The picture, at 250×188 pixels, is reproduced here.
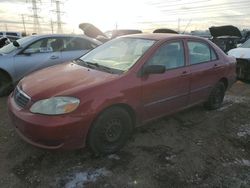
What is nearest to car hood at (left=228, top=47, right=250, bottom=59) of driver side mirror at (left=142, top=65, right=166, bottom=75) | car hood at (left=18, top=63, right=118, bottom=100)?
driver side mirror at (left=142, top=65, right=166, bottom=75)

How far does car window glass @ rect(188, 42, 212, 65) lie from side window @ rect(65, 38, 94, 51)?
11.6 feet

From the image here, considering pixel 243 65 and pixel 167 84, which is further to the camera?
pixel 243 65

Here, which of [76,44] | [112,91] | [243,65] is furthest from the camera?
[243,65]

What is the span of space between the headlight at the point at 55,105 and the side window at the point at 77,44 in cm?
422

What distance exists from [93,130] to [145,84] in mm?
1044

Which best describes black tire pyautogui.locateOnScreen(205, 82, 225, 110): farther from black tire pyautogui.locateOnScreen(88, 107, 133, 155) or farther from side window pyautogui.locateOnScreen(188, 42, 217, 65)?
black tire pyautogui.locateOnScreen(88, 107, 133, 155)

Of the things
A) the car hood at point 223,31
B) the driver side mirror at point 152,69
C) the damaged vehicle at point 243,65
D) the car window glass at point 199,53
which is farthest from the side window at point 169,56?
the car hood at point 223,31

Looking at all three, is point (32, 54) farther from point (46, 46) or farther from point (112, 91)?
point (112, 91)

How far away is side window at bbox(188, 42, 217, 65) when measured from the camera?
16.1ft

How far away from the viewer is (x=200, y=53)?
5172mm

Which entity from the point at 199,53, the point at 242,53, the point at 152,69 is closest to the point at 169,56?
the point at 152,69

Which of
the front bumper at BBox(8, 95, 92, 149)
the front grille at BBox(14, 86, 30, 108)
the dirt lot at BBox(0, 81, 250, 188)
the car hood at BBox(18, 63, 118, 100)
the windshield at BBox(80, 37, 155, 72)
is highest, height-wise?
the windshield at BBox(80, 37, 155, 72)

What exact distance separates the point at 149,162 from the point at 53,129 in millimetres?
1369

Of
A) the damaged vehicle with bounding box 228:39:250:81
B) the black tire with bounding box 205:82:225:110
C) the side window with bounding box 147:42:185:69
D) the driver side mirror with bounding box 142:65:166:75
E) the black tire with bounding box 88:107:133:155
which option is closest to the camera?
the black tire with bounding box 88:107:133:155
